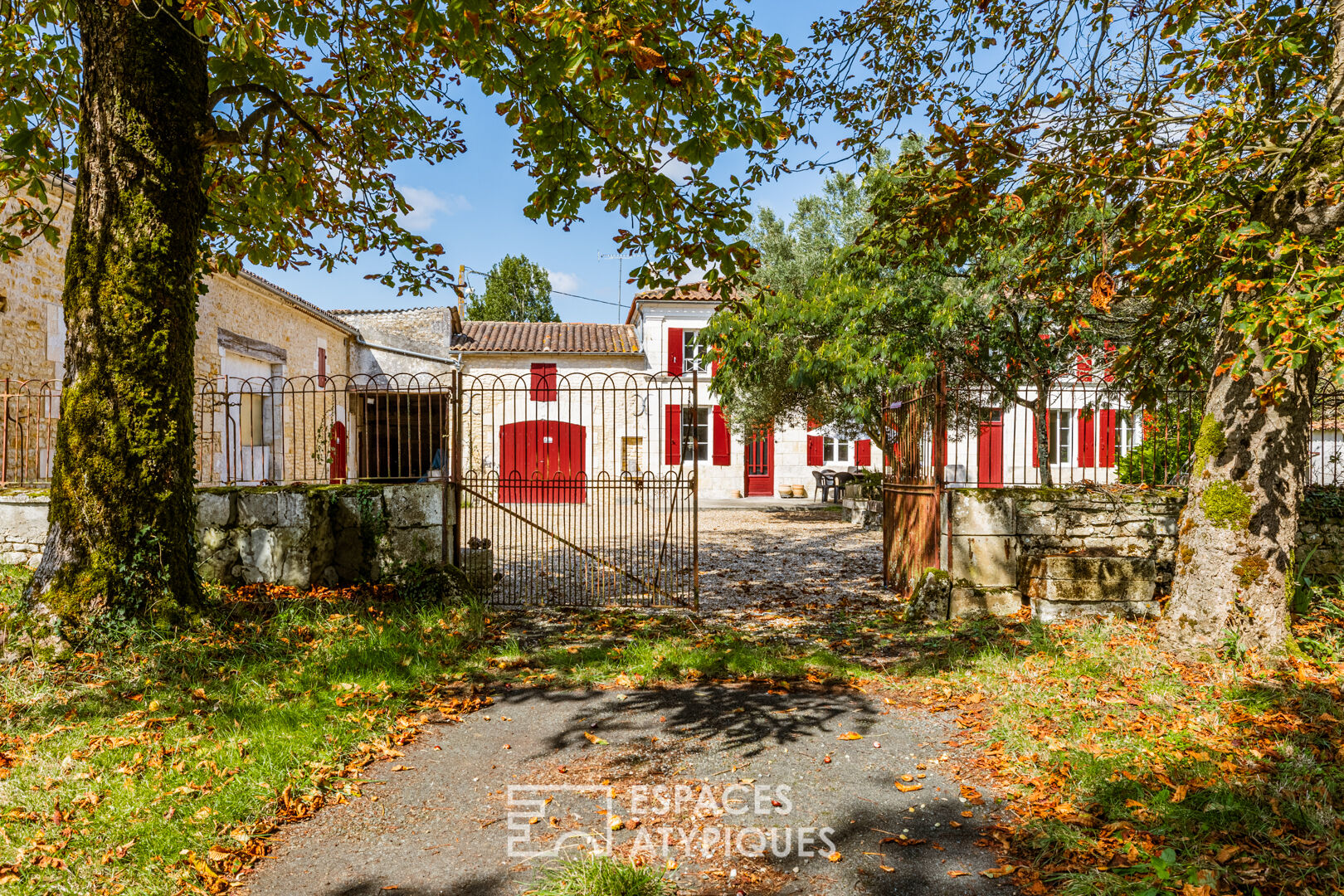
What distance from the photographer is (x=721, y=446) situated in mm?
21312

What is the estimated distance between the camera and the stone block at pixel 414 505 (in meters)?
6.72

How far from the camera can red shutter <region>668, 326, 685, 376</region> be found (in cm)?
2093

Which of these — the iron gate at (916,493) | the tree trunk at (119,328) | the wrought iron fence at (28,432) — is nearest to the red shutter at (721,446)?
the iron gate at (916,493)

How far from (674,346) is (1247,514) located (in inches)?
667

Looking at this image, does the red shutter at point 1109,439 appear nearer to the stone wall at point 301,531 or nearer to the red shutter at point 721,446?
the stone wall at point 301,531

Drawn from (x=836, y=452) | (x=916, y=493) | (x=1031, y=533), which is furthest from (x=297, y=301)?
(x=836, y=452)

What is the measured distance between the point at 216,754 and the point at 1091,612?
Result: 6321mm

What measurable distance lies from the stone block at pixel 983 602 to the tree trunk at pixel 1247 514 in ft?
4.87

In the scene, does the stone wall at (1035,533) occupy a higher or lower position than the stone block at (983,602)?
higher

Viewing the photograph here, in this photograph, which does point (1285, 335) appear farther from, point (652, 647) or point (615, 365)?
point (615, 365)

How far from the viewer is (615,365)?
→ 2033 centimetres

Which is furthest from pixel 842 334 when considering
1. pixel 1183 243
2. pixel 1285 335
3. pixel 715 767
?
pixel 715 767

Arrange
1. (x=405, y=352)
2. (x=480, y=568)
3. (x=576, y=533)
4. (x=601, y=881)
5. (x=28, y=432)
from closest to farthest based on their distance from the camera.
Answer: (x=601, y=881)
(x=480, y=568)
(x=28, y=432)
(x=576, y=533)
(x=405, y=352)

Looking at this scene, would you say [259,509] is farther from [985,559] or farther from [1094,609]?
[1094,609]
